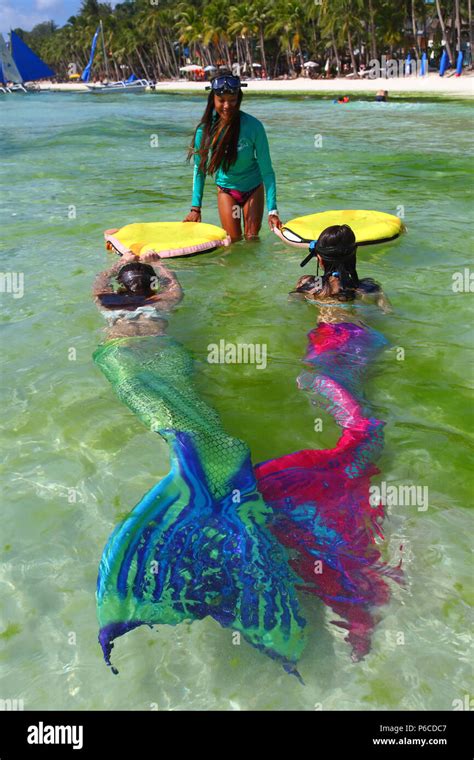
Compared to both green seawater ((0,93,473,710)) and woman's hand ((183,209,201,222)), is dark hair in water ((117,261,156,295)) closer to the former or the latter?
green seawater ((0,93,473,710))

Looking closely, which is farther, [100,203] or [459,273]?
[100,203]

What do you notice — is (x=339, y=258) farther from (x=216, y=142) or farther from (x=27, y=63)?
(x=27, y=63)

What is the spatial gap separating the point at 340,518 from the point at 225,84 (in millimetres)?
4585

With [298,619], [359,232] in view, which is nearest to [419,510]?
[298,619]

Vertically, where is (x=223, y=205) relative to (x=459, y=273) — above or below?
above

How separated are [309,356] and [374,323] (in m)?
0.91

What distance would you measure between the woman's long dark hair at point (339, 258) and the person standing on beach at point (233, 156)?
1.92m

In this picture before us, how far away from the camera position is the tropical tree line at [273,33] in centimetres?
4819

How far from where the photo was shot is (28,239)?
8508mm

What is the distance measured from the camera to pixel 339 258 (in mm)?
4746

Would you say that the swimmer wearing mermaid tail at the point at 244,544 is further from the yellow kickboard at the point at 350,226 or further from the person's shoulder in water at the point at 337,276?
the yellow kickboard at the point at 350,226

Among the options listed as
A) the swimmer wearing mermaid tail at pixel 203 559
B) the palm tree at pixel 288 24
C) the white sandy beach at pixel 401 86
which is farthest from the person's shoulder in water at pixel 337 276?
the palm tree at pixel 288 24

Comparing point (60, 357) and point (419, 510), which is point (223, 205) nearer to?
point (60, 357)

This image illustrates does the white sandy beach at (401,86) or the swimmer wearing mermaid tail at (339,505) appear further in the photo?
the white sandy beach at (401,86)
